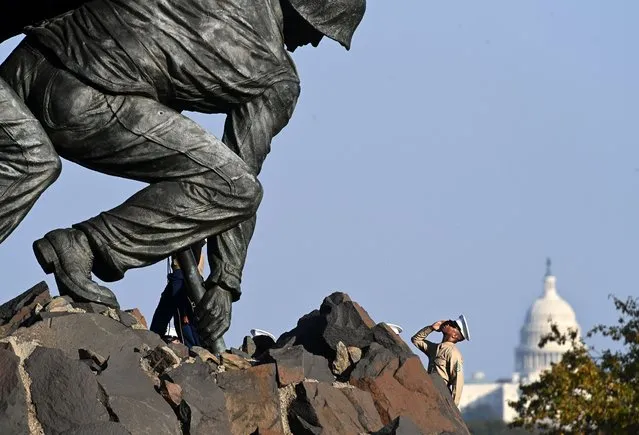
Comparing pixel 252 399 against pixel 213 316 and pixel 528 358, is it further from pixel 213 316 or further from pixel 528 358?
pixel 528 358

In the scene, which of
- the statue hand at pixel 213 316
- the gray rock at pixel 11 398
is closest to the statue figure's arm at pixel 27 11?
the statue hand at pixel 213 316

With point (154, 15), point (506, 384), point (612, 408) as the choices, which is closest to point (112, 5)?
point (154, 15)

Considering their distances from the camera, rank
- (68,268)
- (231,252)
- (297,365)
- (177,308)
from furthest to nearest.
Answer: (177,308)
(231,252)
(68,268)
(297,365)

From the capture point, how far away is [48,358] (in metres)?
9.34

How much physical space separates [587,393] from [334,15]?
17.5 metres

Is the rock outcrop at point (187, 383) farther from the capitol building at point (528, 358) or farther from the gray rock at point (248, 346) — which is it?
the capitol building at point (528, 358)

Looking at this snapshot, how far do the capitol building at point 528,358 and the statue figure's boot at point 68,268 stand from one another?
116462 mm

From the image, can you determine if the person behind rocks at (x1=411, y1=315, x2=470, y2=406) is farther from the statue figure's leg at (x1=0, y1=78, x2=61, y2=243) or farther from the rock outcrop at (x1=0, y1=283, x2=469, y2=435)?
the statue figure's leg at (x1=0, y1=78, x2=61, y2=243)

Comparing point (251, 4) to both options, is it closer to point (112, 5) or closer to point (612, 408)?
point (112, 5)

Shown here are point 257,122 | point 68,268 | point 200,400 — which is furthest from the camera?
point 257,122

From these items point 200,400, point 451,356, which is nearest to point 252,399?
point 200,400

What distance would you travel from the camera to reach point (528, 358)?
556ft

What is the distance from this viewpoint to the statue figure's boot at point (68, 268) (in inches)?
412

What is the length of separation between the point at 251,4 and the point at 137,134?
2.99 ft
